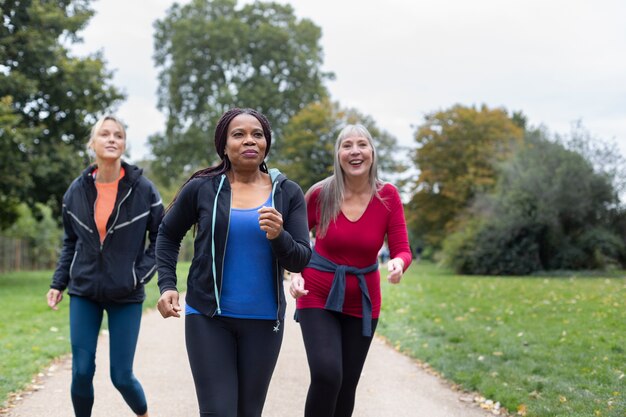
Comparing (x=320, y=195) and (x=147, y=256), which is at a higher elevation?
(x=320, y=195)

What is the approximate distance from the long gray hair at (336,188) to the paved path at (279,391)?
2.25 m

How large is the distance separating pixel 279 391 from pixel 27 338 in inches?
170

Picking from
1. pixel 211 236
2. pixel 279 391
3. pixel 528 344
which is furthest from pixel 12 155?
pixel 211 236

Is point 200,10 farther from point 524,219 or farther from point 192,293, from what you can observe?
point 192,293

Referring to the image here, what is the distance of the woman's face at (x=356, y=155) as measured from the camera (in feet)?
14.4

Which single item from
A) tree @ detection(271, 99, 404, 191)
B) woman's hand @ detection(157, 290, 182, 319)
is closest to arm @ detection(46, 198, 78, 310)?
woman's hand @ detection(157, 290, 182, 319)

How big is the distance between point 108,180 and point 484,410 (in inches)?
148

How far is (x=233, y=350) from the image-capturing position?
3268 millimetres

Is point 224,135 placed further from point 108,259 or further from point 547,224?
point 547,224

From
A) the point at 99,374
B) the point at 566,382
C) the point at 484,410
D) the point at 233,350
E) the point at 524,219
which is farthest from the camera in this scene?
the point at 524,219

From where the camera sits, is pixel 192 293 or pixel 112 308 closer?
pixel 192 293

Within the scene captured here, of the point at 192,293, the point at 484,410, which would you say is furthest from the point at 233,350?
the point at 484,410

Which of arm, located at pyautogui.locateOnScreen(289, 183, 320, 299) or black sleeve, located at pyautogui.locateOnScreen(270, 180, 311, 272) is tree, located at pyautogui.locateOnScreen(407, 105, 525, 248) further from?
black sleeve, located at pyautogui.locateOnScreen(270, 180, 311, 272)

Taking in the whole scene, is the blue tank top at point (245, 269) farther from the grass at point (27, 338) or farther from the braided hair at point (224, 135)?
the grass at point (27, 338)
